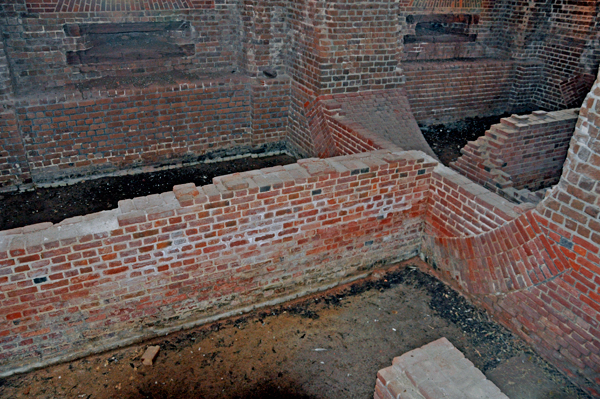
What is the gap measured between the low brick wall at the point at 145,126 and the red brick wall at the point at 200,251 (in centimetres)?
338

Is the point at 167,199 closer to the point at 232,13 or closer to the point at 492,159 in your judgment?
the point at 492,159

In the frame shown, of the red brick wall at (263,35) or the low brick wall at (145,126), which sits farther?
the red brick wall at (263,35)

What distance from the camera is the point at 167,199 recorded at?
405cm

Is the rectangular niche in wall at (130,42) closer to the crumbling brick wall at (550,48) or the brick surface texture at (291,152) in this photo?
the brick surface texture at (291,152)

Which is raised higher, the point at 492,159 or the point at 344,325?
the point at 492,159

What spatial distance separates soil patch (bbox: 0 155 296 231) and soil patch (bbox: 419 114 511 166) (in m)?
3.59

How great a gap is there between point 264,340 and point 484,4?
381 inches

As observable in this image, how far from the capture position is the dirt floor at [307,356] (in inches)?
148

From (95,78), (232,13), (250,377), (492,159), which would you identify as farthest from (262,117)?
(250,377)

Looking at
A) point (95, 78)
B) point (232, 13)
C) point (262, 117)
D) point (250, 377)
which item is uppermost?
point (232, 13)

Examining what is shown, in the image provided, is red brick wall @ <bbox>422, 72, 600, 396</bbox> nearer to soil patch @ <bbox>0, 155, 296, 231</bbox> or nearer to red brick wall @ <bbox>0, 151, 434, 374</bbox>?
red brick wall @ <bbox>0, 151, 434, 374</bbox>

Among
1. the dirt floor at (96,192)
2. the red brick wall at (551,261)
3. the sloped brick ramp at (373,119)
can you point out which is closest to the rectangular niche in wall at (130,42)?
the dirt floor at (96,192)

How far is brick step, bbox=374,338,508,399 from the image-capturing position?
110 inches

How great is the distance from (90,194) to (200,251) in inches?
132
